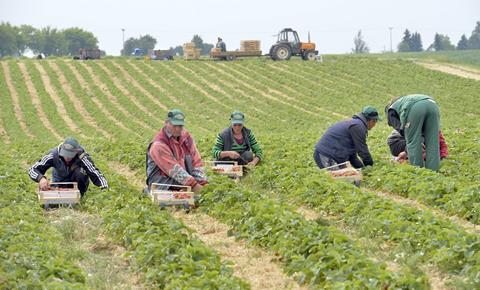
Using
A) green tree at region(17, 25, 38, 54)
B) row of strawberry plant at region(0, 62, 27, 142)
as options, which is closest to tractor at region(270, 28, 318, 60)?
row of strawberry plant at region(0, 62, 27, 142)

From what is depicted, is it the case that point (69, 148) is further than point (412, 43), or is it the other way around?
point (412, 43)

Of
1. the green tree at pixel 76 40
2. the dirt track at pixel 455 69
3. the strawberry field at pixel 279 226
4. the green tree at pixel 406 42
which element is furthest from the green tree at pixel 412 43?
the strawberry field at pixel 279 226

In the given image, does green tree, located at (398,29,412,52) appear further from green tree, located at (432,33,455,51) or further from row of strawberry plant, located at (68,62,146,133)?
row of strawberry plant, located at (68,62,146,133)

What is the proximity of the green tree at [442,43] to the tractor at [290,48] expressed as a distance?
81.6 m

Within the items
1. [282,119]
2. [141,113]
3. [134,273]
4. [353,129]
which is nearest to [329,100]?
[282,119]

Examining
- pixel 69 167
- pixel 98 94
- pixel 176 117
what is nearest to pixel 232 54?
pixel 98 94

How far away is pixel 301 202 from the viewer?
11.1 m

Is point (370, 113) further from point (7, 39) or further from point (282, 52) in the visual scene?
point (7, 39)

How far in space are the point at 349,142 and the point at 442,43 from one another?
5186 inches

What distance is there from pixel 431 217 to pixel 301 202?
Result: 303cm

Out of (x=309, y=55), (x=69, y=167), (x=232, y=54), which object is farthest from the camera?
(x=232, y=54)

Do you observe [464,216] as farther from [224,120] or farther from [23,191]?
[224,120]

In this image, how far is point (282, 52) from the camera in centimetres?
4803

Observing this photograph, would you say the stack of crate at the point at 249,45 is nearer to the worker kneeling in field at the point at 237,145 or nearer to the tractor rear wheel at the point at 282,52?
the tractor rear wheel at the point at 282,52
